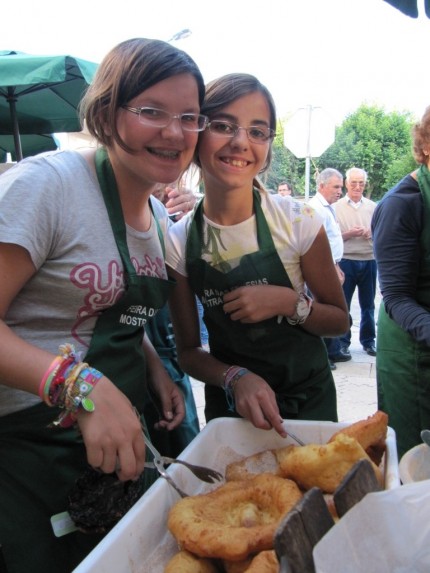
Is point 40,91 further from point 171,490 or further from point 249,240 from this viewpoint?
point 171,490

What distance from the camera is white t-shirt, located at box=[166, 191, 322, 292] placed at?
5.09 ft

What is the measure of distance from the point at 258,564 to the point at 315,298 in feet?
3.50

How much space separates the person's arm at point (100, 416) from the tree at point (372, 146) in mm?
32410

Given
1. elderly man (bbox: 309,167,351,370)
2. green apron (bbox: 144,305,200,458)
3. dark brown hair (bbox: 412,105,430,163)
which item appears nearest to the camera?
green apron (bbox: 144,305,200,458)

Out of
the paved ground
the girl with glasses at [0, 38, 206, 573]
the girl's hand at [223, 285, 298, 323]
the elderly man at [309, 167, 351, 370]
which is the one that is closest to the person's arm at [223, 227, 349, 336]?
the girl's hand at [223, 285, 298, 323]

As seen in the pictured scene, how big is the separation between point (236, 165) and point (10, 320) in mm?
794

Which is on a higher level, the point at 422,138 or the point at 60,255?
the point at 422,138

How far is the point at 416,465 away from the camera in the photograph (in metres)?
1.08

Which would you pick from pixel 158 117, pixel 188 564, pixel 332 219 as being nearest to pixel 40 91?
pixel 332 219

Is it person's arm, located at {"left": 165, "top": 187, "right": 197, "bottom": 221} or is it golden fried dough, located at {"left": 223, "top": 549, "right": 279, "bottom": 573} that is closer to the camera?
golden fried dough, located at {"left": 223, "top": 549, "right": 279, "bottom": 573}

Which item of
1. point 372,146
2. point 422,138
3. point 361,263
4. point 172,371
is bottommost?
point 372,146

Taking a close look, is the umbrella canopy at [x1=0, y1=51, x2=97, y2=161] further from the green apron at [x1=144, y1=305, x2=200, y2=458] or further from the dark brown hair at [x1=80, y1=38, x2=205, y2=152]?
the dark brown hair at [x1=80, y1=38, x2=205, y2=152]

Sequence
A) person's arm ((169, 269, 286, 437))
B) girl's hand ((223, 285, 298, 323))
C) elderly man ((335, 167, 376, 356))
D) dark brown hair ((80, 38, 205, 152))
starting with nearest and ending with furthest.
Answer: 1. dark brown hair ((80, 38, 205, 152))
2. person's arm ((169, 269, 286, 437))
3. girl's hand ((223, 285, 298, 323))
4. elderly man ((335, 167, 376, 356))

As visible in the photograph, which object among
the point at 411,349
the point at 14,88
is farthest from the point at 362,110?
the point at 411,349
